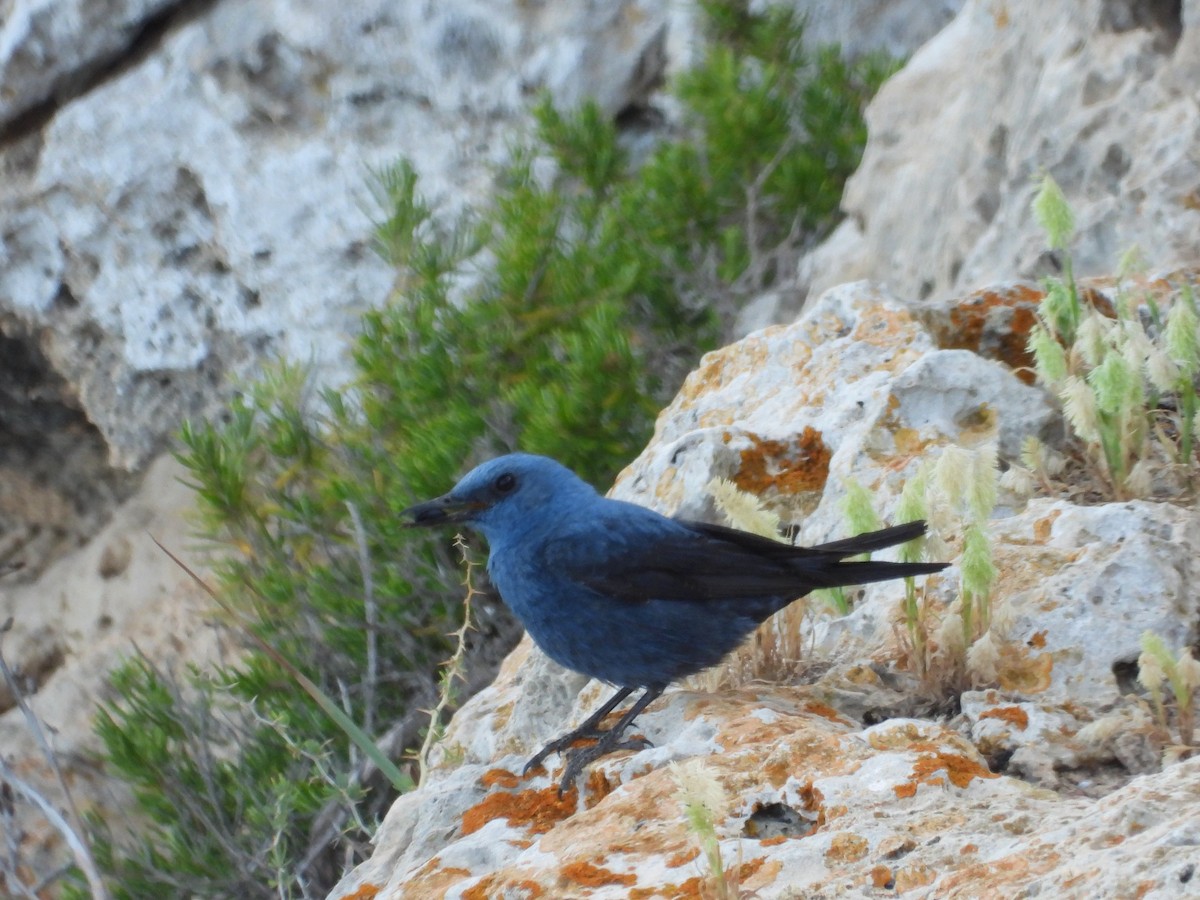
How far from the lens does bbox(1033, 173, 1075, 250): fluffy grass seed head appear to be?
298 cm

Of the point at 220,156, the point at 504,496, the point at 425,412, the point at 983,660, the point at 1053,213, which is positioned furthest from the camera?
the point at 220,156

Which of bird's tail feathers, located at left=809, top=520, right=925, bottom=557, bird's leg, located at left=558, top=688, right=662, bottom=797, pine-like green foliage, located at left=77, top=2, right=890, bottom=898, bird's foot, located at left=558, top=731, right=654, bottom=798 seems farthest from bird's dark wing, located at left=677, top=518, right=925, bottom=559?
pine-like green foliage, located at left=77, top=2, right=890, bottom=898

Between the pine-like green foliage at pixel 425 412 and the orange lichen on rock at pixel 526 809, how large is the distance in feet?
3.73

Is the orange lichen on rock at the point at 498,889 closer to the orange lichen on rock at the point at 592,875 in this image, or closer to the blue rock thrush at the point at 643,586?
the orange lichen on rock at the point at 592,875

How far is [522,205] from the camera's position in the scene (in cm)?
546

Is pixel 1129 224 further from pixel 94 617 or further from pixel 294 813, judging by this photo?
pixel 94 617

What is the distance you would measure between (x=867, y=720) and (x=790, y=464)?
2.96ft

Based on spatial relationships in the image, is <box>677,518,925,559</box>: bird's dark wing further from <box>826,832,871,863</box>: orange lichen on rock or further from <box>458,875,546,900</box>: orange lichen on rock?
<box>458,875,546,900</box>: orange lichen on rock

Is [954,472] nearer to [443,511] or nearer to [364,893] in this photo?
[443,511]

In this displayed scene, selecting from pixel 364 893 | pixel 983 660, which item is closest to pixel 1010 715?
pixel 983 660

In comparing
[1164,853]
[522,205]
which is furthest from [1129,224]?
[1164,853]

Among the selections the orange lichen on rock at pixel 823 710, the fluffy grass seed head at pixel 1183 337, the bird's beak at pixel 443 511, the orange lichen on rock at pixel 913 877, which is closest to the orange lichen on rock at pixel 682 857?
the orange lichen on rock at pixel 913 877

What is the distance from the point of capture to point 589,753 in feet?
8.24

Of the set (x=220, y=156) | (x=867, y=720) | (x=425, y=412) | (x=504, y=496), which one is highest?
(x=220, y=156)
